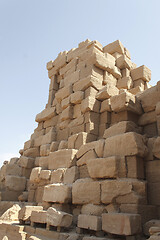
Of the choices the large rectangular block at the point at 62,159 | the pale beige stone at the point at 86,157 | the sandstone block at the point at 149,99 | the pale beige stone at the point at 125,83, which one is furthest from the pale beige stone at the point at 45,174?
the pale beige stone at the point at 125,83

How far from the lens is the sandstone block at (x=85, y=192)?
480 cm

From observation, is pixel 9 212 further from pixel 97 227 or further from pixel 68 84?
pixel 68 84

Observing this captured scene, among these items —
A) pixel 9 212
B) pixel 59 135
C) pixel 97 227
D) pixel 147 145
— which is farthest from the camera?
pixel 59 135

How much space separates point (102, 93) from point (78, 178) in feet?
8.74

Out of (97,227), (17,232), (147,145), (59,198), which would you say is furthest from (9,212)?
(147,145)

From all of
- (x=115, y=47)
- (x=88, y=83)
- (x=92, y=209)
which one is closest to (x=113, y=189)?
(x=92, y=209)

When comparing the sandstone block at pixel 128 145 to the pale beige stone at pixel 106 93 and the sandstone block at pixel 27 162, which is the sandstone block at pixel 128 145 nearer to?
the pale beige stone at pixel 106 93

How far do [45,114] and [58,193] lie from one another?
4120 mm

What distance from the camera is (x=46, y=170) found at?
6770 mm

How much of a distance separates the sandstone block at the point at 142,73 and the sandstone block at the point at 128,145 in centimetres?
402

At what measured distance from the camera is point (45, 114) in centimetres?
891

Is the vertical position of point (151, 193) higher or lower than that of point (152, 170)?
lower

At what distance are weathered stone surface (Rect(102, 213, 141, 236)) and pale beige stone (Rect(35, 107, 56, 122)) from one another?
5.21m

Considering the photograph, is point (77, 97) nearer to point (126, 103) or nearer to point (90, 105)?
point (90, 105)
